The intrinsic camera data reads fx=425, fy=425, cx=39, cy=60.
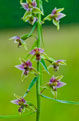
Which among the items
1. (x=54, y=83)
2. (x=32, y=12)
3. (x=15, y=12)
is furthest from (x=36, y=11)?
(x=15, y=12)

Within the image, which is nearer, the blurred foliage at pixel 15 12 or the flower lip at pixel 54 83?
the flower lip at pixel 54 83

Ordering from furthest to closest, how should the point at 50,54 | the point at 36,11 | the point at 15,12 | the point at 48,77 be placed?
1. the point at 15,12
2. the point at 50,54
3. the point at 48,77
4. the point at 36,11

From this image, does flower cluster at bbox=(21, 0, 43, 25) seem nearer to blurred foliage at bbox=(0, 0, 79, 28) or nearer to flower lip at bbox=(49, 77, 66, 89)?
flower lip at bbox=(49, 77, 66, 89)

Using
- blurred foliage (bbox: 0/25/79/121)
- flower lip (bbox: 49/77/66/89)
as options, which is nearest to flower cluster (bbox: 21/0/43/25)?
flower lip (bbox: 49/77/66/89)

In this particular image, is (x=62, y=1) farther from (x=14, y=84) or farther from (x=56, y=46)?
(x=14, y=84)

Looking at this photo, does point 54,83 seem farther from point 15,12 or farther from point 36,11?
point 15,12

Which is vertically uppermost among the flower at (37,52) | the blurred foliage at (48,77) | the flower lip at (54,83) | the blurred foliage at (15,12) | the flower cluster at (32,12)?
the flower cluster at (32,12)

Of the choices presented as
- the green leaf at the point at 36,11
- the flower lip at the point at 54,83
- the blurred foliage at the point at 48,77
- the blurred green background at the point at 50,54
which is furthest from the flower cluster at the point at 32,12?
the blurred foliage at the point at 48,77

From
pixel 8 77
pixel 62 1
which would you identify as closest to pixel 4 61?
pixel 8 77

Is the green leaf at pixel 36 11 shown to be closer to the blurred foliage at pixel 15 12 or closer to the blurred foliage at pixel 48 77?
the blurred foliage at pixel 48 77
